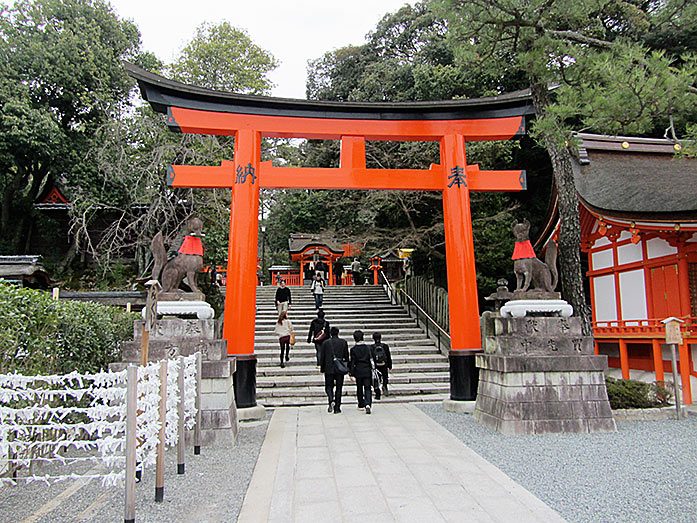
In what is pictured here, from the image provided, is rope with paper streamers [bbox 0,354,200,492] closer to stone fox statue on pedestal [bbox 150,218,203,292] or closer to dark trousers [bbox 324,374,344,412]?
stone fox statue on pedestal [bbox 150,218,203,292]

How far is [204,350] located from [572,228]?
6.20m

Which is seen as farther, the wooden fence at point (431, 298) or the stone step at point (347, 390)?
the wooden fence at point (431, 298)

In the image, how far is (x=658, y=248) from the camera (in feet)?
36.5

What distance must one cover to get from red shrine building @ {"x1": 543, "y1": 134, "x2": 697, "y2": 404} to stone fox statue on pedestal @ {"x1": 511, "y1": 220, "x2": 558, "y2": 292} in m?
3.98

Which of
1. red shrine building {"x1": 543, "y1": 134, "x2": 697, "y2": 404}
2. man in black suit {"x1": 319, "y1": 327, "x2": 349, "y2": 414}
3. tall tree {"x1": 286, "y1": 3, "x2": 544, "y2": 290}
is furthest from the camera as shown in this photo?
tall tree {"x1": 286, "y1": 3, "x2": 544, "y2": 290}

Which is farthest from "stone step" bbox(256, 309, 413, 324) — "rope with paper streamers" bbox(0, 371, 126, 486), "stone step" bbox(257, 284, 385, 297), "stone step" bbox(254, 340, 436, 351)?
"rope with paper streamers" bbox(0, 371, 126, 486)

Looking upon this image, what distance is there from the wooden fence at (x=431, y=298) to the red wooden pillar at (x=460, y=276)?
3302mm

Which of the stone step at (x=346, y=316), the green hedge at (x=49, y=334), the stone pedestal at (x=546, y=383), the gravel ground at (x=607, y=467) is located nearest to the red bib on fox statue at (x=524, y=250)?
the stone pedestal at (x=546, y=383)

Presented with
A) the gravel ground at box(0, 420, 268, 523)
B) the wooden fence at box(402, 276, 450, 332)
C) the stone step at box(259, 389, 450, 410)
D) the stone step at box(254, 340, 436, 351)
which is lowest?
the stone step at box(259, 389, 450, 410)

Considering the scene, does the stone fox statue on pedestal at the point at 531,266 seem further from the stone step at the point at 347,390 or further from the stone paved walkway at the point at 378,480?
the stone step at the point at 347,390

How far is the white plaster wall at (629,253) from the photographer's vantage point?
11766 mm

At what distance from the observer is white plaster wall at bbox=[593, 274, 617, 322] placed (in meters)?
12.7

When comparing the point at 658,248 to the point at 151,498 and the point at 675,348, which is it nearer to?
the point at 675,348

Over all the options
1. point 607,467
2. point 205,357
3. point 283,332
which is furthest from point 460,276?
point 205,357
